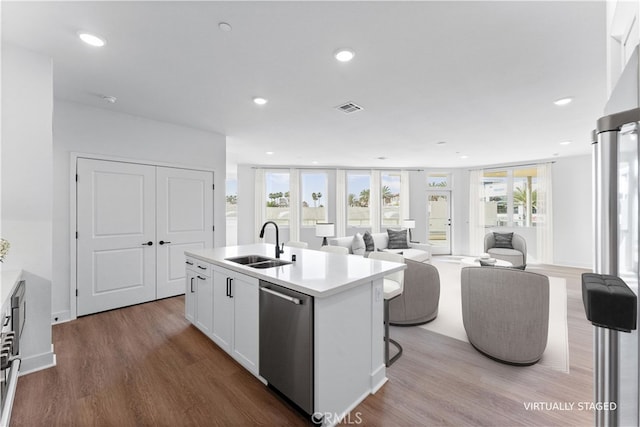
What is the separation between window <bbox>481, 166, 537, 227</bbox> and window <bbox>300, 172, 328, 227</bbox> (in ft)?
15.0

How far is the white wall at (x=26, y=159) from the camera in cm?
217

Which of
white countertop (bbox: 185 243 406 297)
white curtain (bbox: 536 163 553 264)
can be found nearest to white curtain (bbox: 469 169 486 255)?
white curtain (bbox: 536 163 553 264)

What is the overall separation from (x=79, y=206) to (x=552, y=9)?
16.0 feet

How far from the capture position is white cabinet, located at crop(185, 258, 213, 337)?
8.92ft

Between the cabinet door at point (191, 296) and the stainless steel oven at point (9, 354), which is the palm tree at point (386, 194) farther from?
the stainless steel oven at point (9, 354)

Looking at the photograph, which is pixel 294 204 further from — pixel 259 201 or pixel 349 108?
pixel 349 108

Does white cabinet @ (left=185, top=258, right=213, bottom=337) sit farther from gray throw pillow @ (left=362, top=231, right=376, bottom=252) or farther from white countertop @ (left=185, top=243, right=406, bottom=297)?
gray throw pillow @ (left=362, top=231, right=376, bottom=252)

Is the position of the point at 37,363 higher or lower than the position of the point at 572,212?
lower

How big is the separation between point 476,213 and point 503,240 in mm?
1806

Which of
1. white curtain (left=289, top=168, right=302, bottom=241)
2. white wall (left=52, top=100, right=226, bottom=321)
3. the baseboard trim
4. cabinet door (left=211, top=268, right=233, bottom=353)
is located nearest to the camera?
the baseboard trim

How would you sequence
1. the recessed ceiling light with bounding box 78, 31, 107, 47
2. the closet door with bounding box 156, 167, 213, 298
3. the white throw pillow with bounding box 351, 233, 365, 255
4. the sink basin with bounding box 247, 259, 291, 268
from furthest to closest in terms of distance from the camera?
the white throw pillow with bounding box 351, 233, 365, 255
the closet door with bounding box 156, 167, 213, 298
the sink basin with bounding box 247, 259, 291, 268
the recessed ceiling light with bounding box 78, 31, 107, 47

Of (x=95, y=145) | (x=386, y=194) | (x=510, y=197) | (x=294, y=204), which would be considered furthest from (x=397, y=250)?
(x=95, y=145)

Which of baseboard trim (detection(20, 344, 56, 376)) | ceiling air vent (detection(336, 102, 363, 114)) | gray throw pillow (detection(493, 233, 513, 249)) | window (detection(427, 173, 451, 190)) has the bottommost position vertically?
baseboard trim (detection(20, 344, 56, 376))

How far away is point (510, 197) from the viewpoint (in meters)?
7.46
